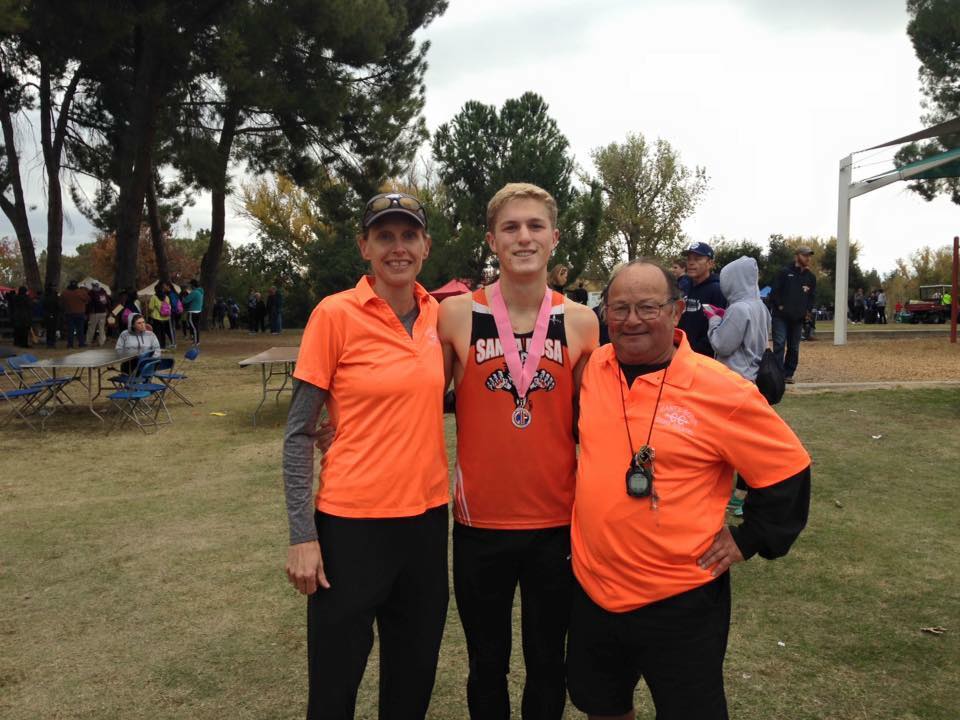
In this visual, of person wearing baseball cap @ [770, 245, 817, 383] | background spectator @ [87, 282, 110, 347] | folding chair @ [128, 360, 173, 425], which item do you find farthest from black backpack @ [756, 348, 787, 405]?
background spectator @ [87, 282, 110, 347]

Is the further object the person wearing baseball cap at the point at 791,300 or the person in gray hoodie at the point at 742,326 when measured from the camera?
the person wearing baseball cap at the point at 791,300

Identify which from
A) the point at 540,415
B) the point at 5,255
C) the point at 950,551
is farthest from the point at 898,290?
the point at 5,255

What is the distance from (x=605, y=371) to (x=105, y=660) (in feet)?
9.26

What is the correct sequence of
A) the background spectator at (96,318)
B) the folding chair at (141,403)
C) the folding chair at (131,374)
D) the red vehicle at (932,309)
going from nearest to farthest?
the folding chair at (141,403) → the folding chair at (131,374) → the background spectator at (96,318) → the red vehicle at (932,309)

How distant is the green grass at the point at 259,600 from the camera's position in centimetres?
315

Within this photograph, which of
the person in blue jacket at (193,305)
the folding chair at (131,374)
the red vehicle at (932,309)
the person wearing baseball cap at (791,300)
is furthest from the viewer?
the red vehicle at (932,309)

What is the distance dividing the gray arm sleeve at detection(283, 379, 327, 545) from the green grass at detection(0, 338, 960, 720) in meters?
1.30

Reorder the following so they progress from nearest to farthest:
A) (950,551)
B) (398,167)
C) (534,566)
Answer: (534,566) < (950,551) < (398,167)

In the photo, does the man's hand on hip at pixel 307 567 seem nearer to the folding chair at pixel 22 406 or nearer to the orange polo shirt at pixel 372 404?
the orange polo shirt at pixel 372 404

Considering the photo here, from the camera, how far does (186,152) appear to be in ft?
59.4

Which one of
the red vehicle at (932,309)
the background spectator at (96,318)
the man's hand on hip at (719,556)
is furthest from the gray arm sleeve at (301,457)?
the red vehicle at (932,309)

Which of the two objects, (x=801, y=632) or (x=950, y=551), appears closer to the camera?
(x=801, y=632)

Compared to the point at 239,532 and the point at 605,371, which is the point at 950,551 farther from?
the point at 239,532

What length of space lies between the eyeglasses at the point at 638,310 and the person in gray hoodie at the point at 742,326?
305 centimetres
